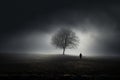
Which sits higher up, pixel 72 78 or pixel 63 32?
pixel 63 32

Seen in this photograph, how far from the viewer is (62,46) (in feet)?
287

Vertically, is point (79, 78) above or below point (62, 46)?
below

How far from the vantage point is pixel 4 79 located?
424 inches

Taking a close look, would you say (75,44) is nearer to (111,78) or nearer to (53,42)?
(53,42)

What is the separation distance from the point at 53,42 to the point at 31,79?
80162 millimetres

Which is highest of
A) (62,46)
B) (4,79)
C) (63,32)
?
(63,32)

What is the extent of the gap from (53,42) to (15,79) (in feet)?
263

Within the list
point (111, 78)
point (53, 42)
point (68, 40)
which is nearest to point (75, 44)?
point (68, 40)

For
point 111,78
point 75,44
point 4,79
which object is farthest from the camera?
point 75,44

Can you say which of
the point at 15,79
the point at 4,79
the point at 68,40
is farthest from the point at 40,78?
the point at 68,40

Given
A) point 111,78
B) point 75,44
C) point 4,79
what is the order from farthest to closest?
point 75,44, point 111,78, point 4,79

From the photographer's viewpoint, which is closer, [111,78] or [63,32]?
[111,78]

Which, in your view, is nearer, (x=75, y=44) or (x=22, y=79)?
(x=22, y=79)

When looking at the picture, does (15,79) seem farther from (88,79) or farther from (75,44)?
(75,44)
